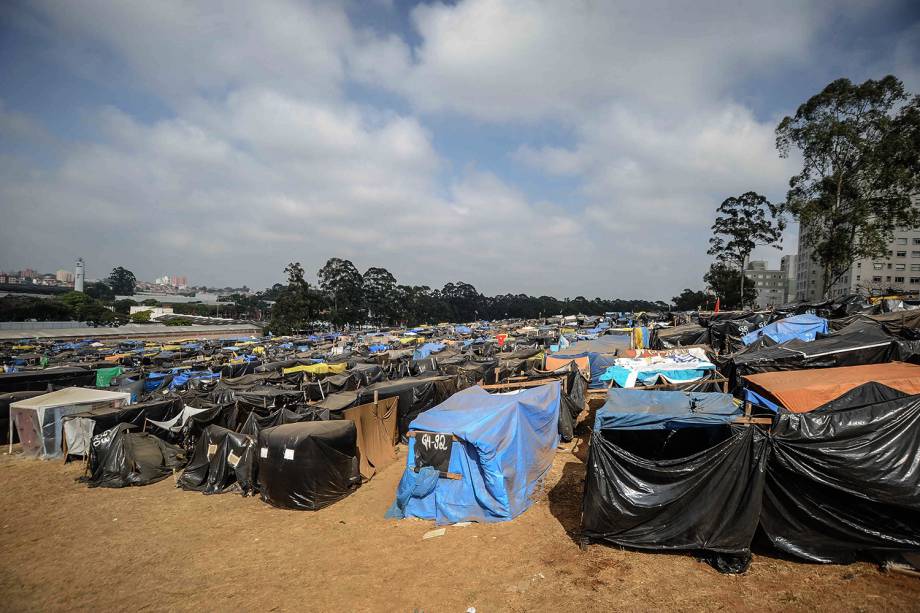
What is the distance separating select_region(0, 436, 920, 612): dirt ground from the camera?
5.75 meters

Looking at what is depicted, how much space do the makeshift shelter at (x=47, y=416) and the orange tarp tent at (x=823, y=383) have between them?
19720 millimetres

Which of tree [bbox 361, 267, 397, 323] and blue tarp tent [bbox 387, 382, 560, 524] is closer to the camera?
blue tarp tent [bbox 387, 382, 560, 524]

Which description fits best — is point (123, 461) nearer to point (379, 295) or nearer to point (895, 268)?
point (379, 295)

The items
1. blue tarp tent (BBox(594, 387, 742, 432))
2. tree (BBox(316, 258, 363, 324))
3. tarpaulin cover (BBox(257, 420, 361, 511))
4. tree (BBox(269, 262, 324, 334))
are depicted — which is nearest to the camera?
blue tarp tent (BBox(594, 387, 742, 432))

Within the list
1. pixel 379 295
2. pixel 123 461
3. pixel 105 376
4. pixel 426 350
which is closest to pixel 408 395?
pixel 123 461

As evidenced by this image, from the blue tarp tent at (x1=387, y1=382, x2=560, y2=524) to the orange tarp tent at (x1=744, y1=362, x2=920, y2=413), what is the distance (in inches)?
211

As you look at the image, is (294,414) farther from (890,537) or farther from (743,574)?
(890,537)

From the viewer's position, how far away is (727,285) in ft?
160

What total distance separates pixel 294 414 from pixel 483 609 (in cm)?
903

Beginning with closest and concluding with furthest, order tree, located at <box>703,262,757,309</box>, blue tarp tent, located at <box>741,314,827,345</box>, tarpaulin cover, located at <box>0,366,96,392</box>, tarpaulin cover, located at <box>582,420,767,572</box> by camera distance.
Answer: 1. tarpaulin cover, located at <box>582,420,767,572</box>
2. blue tarp tent, located at <box>741,314,827,345</box>
3. tarpaulin cover, located at <box>0,366,96,392</box>
4. tree, located at <box>703,262,757,309</box>

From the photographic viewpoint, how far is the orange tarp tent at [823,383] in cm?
904

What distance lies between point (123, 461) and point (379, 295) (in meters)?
88.1

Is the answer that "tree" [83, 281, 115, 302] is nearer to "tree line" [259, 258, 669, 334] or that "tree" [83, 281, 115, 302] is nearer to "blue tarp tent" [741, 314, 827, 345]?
"tree line" [259, 258, 669, 334]

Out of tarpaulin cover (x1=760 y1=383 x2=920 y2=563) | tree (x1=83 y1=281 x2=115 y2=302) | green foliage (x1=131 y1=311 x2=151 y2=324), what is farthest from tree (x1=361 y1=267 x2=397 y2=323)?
tree (x1=83 y1=281 x2=115 y2=302)
